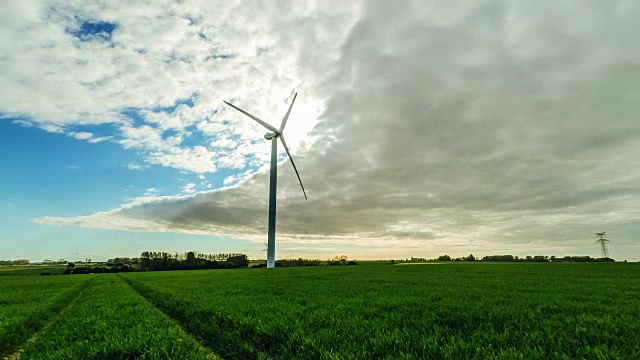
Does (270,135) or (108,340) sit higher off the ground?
(270,135)

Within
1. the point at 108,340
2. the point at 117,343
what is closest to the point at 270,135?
the point at 108,340

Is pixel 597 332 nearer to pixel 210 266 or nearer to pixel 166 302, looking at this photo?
pixel 166 302

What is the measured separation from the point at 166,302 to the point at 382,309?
14.7 meters

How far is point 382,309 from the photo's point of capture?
14.0 meters

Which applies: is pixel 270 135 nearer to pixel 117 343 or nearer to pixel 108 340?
pixel 108 340

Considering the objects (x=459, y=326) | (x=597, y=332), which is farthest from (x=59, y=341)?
(x=597, y=332)

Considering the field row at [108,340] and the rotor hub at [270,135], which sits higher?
the rotor hub at [270,135]

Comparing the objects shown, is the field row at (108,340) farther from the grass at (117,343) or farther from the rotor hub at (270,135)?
the rotor hub at (270,135)

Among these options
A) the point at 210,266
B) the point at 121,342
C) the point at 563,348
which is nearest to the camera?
the point at 563,348

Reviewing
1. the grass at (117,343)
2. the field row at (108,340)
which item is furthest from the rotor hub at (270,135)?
the grass at (117,343)

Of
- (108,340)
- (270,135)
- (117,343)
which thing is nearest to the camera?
(117,343)

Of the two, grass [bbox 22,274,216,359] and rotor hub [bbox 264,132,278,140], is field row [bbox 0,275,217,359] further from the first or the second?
rotor hub [bbox 264,132,278,140]

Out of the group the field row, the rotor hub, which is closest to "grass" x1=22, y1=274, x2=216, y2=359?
the field row

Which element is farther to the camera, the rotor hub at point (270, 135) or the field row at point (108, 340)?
the rotor hub at point (270, 135)
